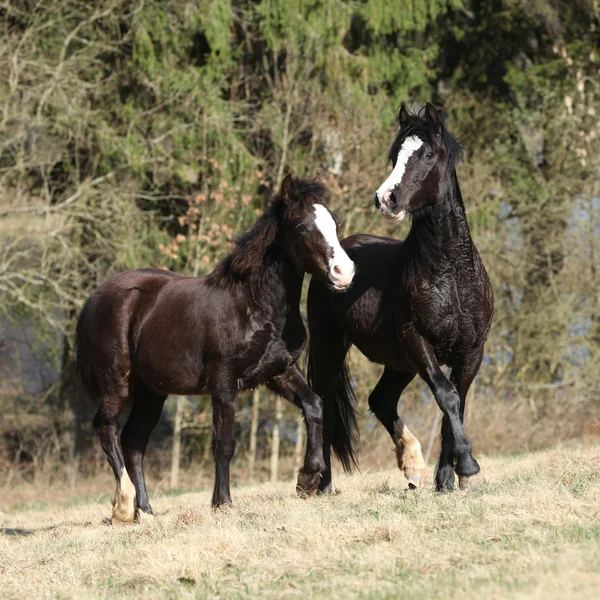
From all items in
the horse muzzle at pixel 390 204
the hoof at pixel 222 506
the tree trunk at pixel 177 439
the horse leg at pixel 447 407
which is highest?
the horse muzzle at pixel 390 204

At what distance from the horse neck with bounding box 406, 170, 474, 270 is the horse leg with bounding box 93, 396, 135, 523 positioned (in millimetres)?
3164

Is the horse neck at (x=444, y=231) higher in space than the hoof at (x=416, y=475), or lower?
higher

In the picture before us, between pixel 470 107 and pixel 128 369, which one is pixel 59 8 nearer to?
pixel 470 107

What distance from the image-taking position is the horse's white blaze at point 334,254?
25.7ft

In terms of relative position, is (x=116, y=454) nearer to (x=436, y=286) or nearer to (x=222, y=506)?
(x=222, y=506)

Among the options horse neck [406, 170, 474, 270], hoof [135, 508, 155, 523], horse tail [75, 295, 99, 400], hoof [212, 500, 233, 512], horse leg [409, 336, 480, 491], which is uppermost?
horse neck [406, 170, 474, 270]

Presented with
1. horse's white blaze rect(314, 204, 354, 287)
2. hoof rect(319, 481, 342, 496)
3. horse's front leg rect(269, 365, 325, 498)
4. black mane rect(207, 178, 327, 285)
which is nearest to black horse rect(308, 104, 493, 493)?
horse's white blaze rect(314, 204, 354, 287)

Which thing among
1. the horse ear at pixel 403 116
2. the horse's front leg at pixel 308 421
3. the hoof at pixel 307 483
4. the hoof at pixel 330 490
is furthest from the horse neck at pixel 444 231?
the hoof at pixel 330 490

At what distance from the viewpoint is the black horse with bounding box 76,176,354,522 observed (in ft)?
27.2

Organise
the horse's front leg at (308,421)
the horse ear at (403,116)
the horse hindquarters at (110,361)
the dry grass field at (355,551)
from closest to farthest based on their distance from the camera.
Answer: the dry grass field at (355,551)
the horse ear at (403,116)
the horse's front leg at (308,421)
the horse hindquarters at (110,361)

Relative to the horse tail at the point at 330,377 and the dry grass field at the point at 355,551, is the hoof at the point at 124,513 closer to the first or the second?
the dry grass field at the point at 355,551

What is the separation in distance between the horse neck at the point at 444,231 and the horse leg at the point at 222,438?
195cm

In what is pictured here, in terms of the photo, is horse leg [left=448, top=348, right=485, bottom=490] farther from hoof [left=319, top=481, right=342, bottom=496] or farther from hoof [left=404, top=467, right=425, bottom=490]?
hoof [left=319, top=481, right=342, bottom=496]

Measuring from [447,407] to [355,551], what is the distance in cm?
224
